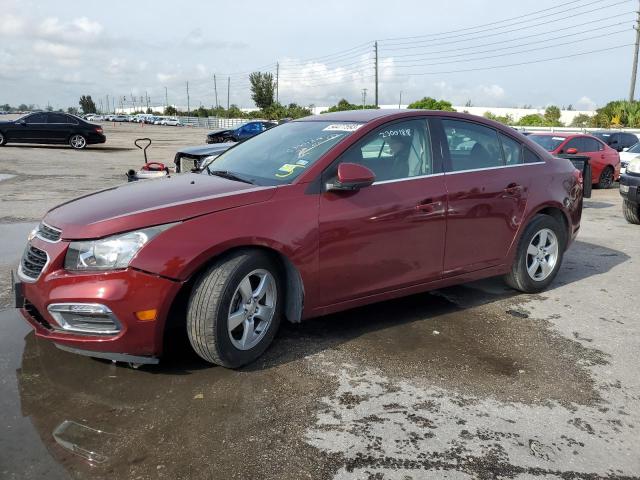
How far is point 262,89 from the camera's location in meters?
79.1

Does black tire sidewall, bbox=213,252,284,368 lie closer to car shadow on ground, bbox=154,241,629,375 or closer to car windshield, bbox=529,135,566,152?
car shadow on ground, bbox=154,241,629,375

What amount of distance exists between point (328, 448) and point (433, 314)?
7.04 ft

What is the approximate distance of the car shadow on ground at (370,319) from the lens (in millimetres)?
3605

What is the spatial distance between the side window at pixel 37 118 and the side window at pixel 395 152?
70.7 feet

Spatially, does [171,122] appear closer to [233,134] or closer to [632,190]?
[233,134]

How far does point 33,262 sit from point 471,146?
133 inches

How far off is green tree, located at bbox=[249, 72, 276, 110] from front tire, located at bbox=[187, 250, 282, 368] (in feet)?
257

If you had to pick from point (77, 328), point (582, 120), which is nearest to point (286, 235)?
point (77, 328)

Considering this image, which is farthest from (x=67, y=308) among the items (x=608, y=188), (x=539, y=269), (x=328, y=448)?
(x=608, y=188)

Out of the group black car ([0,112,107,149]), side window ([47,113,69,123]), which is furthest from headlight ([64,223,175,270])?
side window ([47,113,69,123])

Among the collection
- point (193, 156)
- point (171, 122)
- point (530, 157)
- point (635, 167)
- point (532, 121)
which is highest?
point (532, 121)

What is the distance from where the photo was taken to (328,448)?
2.65 metres

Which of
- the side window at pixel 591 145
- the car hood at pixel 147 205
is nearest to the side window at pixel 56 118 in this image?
the side window at pixel 591 145

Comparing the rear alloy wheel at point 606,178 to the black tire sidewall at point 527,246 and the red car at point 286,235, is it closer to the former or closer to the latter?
the black tire sidewall at point 527,246
